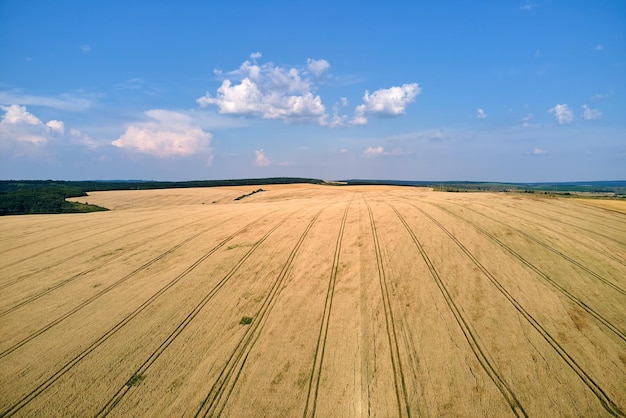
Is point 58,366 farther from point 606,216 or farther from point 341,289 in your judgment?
point 606,216

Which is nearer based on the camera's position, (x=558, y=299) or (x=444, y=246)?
(x=558, y=299)

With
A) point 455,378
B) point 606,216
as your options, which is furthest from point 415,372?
point 606,216

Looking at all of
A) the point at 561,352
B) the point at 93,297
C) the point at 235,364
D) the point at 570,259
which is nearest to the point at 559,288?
the point at 570,259

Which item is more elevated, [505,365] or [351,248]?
[351,248]

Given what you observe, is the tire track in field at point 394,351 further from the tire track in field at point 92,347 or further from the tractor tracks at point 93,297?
the tractor tracks at point 93,297

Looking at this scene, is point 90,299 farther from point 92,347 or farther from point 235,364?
point 235,364

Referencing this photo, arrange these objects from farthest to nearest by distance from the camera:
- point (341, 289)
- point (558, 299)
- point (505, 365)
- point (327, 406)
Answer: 1. point (341, 289)
2. point (558, 299)
3. point (505, 365)
4. point (327, 406)
